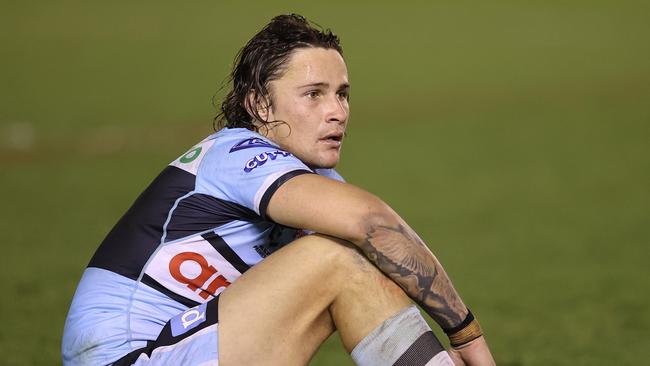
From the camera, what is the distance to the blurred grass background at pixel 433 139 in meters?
6.67

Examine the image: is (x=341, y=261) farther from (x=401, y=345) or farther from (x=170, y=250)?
(x=170, y=250)

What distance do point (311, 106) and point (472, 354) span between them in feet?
3.42

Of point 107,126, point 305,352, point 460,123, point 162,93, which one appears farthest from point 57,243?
point 162,93

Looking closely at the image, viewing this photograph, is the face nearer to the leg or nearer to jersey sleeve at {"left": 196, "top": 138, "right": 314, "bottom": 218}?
jersey sleeve at {"left": 196, "top": 138, "right": 314, "bottom": 218}

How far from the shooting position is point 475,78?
19688 mm

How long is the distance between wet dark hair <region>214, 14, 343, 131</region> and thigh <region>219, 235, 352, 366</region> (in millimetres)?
777

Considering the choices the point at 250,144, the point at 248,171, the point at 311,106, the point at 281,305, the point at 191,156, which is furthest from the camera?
the point at 311,106

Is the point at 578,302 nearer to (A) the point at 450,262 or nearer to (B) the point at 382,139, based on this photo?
(A) the point at 450,262

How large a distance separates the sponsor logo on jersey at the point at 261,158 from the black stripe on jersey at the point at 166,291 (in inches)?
20.2

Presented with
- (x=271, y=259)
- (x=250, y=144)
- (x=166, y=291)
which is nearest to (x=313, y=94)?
(x=250, y=144)

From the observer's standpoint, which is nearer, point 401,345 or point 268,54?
point 401,345

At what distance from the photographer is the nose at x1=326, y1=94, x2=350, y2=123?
146 inches

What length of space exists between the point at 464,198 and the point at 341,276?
7.03 m

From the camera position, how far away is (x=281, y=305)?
3.17 metres
